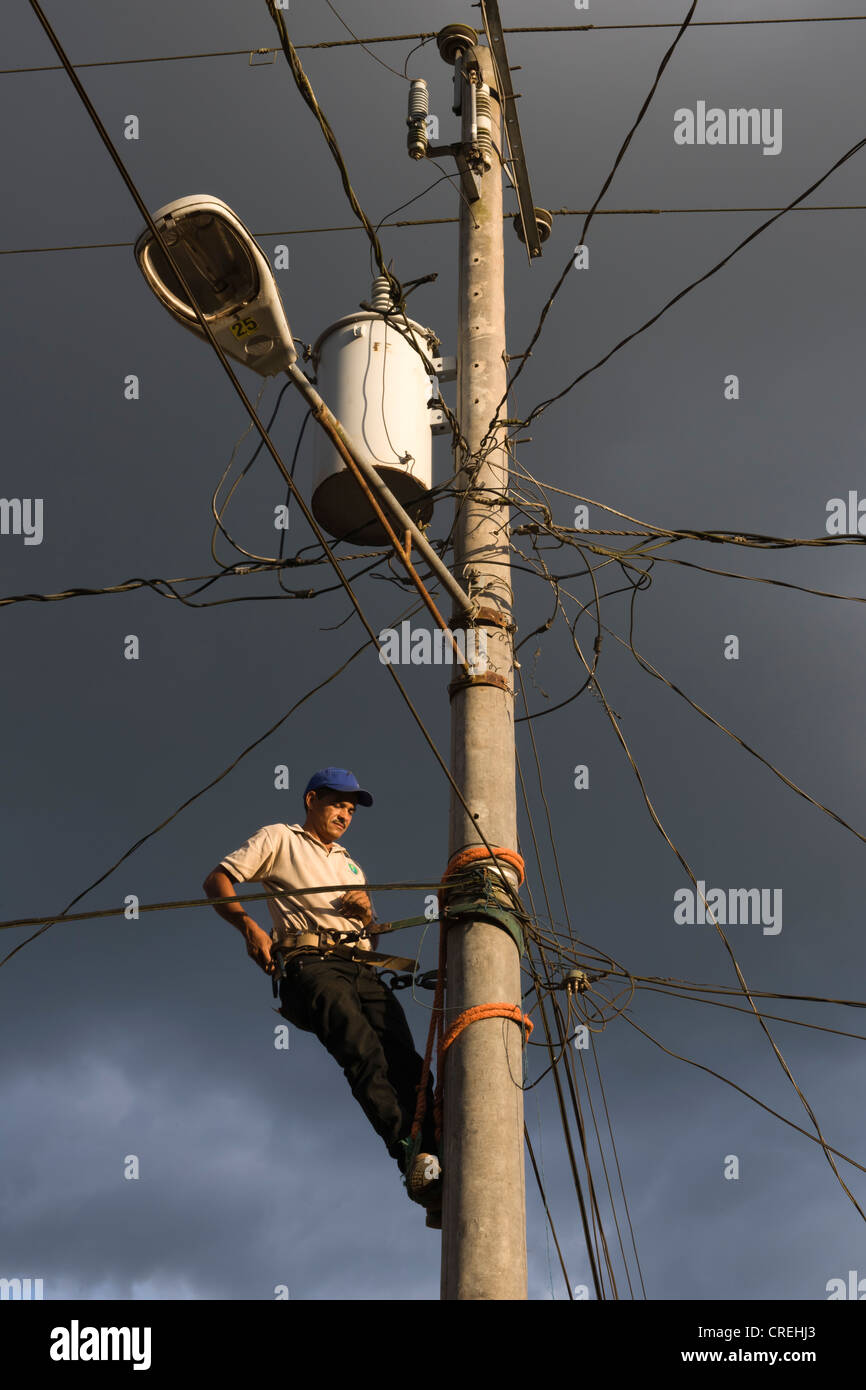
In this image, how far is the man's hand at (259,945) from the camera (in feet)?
15.8

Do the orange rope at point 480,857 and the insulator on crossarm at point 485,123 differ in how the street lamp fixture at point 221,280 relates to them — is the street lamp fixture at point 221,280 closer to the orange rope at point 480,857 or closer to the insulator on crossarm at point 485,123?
the orange rope at point 480,857

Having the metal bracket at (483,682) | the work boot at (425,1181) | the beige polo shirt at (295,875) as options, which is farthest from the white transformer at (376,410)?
the work boot at (425,1181)

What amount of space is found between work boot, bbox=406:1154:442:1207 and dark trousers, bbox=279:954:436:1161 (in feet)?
0.82

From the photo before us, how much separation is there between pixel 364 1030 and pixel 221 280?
2.59 metres

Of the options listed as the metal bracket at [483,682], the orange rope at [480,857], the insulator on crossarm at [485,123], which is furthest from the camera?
the insulator on crossarm at [485,123]

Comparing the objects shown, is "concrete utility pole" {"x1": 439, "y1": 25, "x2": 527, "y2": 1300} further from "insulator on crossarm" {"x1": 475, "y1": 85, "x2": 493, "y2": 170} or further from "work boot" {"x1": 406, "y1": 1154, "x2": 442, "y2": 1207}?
"work boot" {"x1": 406, "y1": 1154, "x2": 442, "y2": 1207}

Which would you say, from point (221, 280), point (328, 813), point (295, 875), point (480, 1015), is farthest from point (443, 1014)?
point (221, 280)

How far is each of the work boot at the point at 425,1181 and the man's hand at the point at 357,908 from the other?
3.74 feet

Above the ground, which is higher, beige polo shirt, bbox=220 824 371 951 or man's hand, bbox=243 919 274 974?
beige polo shirt, bbox=220 824 371 951

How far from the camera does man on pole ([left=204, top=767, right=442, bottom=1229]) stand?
4418mm

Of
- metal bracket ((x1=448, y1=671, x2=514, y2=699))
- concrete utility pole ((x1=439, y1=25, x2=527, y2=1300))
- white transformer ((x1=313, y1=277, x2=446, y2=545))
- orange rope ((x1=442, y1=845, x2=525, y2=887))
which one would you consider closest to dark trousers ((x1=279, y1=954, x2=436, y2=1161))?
concrete utility pole ((x1=439, y1=25, x2=527, y2=1300))
